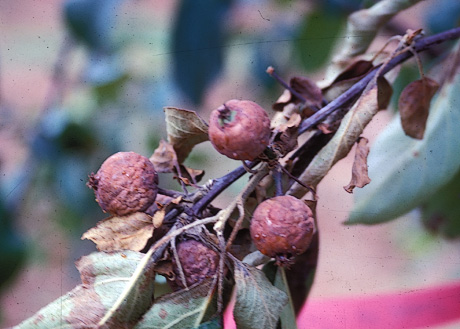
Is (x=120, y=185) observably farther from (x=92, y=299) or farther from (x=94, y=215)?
(x=94, y=215)

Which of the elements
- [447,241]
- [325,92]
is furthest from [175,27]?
[447,241]

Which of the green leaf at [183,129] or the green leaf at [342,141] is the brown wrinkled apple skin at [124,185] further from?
the green leaf at [342,141]

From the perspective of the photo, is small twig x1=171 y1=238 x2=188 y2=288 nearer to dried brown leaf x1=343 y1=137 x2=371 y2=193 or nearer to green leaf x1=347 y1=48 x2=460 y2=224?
dried brown leaf x1=343 y1=137 x2=371 y2=193

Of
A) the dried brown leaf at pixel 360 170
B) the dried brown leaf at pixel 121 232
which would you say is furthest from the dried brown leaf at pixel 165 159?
the dried brown leaf at pixel 360 170

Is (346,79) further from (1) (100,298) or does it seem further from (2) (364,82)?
(1) (100,298)

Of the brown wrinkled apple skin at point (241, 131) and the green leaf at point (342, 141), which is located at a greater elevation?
the brown wrinkled apple skin at point (241, 131)

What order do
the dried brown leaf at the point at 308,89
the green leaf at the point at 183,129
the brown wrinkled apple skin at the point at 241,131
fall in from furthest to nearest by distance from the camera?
the dried brown leaf at the point at 308,89, the green leaf at the point at 183,129, the brown wrinkled apple skin at the point at 241,131
